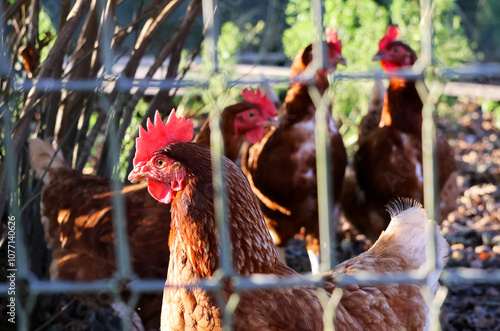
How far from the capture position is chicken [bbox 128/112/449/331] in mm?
1295

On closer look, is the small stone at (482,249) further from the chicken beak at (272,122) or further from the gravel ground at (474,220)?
the chicken beak at (272,122)

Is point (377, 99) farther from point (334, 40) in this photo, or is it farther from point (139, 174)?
point (139, 174)

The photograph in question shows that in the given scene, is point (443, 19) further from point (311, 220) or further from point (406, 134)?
point (311, 220)

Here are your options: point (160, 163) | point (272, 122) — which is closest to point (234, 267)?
point (160, 163)

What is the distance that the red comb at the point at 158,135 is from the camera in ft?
5.17

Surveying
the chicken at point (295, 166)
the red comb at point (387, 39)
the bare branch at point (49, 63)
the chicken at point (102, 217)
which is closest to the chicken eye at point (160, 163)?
the bare branch at point (49, 63)

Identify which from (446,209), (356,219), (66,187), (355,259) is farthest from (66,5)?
(446,209)

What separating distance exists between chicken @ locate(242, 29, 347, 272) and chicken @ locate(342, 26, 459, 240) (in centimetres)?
15

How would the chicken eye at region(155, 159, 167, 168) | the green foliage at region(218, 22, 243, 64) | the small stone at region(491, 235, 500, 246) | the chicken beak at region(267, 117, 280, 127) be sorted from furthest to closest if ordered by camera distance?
the green foliage at region(218, 22, 243, 64) → the small stone at region(491, 235, 500, 246) → the chicken beak at region(267, 117, 280, 127) → the chicken eye at region(155, 159, 167, 168)

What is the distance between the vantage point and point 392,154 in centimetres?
239

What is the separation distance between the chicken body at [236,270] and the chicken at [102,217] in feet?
1.74

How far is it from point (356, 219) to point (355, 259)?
3.55 ft

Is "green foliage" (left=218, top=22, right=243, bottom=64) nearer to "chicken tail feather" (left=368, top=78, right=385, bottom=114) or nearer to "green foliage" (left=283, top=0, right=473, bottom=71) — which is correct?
"green foliage" (left=283, top=0, right=473, bottom=71)

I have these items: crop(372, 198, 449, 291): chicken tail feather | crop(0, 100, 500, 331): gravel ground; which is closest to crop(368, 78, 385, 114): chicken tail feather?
crop(0, 100, 500, 331): gravel ground
